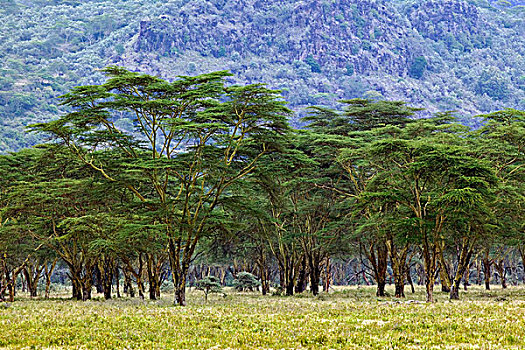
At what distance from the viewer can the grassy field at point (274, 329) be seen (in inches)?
567

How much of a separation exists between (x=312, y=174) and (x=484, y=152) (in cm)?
985

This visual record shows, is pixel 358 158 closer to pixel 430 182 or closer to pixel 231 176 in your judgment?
pixel 430 182

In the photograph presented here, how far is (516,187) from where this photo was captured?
1136 inches

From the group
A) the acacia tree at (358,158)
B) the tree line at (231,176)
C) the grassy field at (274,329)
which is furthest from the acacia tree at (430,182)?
the grassy field at (274,329)

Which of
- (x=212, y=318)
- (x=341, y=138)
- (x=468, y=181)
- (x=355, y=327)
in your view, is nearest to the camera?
(x=355, y=327)

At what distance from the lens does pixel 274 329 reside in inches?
658

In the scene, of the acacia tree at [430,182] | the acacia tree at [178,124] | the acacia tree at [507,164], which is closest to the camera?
the acacia tree at [430,182]

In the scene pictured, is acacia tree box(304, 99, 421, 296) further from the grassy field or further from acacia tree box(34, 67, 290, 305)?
the grassy field

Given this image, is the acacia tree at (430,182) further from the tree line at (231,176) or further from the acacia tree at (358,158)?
the acacia tree at (358,158)

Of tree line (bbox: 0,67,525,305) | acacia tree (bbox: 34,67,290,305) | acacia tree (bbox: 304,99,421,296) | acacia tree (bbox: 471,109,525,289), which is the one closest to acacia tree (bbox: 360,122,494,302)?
tree line (bbox: 0,67,525,305)

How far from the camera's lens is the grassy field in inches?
567

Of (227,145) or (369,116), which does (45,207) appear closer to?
(227,145)

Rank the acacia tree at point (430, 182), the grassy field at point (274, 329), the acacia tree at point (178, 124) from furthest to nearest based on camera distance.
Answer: the acacia tree at point (178, 124) < the acacia tree at point (430, 182) < the grassy field at point (274, 329)

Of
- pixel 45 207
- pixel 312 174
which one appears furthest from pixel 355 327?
pixel 45 207
